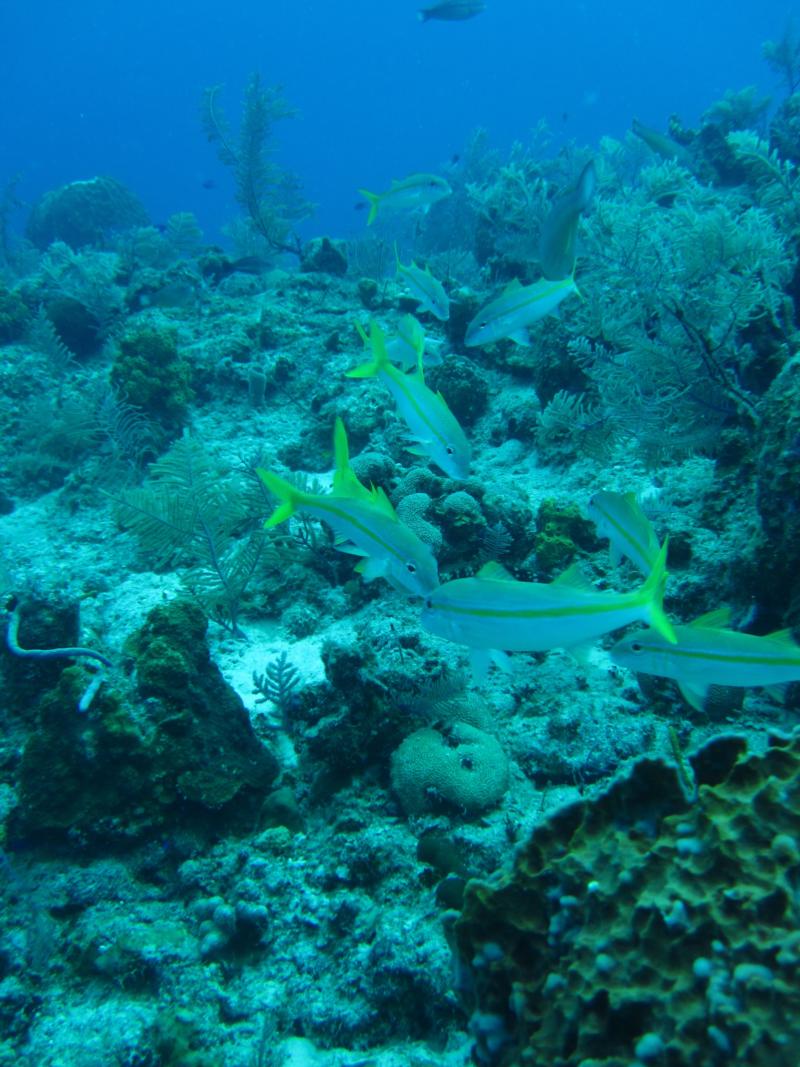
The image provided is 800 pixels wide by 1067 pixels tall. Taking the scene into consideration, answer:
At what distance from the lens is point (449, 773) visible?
333cm

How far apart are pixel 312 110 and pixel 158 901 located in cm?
17849

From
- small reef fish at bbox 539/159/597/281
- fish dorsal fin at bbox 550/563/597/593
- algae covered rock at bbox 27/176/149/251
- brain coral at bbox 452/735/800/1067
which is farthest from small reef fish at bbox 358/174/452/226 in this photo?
algae covered rock at bbox 27/176/149/251

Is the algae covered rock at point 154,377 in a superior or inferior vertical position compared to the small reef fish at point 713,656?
superior

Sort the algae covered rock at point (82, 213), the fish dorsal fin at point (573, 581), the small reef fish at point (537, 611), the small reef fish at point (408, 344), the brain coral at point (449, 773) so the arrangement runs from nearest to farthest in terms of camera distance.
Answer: the small reef fish at point (537, 611)
the fish dorsal fin at point (573, 581)
the brain coral at point (449, 773)
the small reef fish at point (408, 344)
the algae covered rock at point (82, 213)

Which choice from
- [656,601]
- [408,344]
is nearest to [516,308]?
[408,344]

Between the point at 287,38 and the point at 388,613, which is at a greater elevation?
the point at 287,38

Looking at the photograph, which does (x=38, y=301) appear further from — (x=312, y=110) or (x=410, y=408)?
(x=312, y=110)

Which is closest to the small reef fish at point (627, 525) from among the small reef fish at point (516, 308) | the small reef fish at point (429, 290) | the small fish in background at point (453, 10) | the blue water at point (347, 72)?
the small reef fish at point (516, 308)

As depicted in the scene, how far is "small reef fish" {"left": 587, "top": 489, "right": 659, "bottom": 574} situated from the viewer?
2.93m

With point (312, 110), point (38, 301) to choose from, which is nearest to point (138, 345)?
point (38, 301)

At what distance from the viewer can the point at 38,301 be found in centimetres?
1241

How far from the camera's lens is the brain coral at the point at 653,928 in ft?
4.96

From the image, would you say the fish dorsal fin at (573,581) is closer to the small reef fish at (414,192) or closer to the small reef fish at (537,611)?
the small reef fish at (537,611)

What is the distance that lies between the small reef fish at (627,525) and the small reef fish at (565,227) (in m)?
2.04
